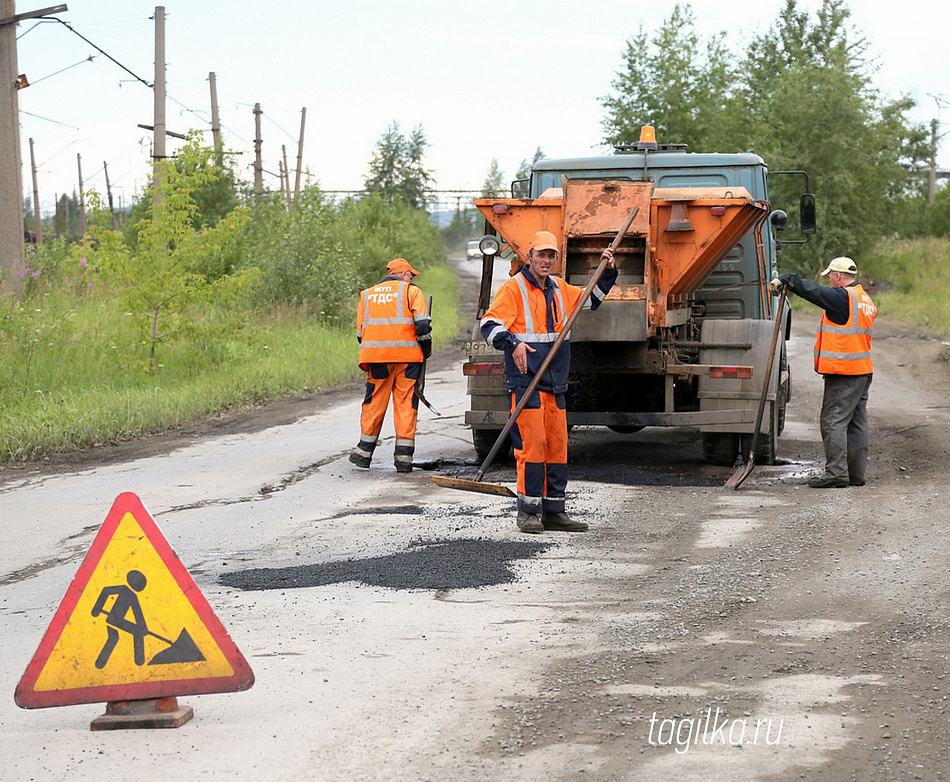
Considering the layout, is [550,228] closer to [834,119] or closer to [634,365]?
[634,365]

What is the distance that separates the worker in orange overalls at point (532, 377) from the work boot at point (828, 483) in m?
2.49

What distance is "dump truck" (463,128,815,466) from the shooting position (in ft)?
31.0

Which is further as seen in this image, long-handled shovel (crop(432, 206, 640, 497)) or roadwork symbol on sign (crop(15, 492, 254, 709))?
long-handled shovel (crop(432, 206, 640, 497))

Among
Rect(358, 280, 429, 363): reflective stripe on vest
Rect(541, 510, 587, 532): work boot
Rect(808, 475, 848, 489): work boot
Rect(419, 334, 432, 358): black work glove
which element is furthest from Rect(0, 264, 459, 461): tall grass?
Rect(808, 475, 848, 489): work boot

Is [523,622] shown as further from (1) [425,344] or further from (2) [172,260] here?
(2) [172,260]

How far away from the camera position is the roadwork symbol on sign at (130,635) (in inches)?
168

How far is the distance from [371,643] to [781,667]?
166 cm

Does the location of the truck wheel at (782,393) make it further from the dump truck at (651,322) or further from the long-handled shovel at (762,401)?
the long-handled shovel at (762,401)

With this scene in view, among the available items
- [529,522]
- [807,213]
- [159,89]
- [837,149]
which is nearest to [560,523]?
[529,522]

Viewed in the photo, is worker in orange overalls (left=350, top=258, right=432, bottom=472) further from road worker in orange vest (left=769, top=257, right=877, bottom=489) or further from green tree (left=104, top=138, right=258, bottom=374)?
green tree (left=104, top=138, right=258, bottom=374)

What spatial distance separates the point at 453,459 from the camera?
1102 centimetres

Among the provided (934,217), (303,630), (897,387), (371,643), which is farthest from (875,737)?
(934,217)

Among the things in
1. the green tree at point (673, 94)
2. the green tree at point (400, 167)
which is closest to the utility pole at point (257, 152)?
the green tree at point (673, 94)

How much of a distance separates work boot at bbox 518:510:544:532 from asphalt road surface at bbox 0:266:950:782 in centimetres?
16
